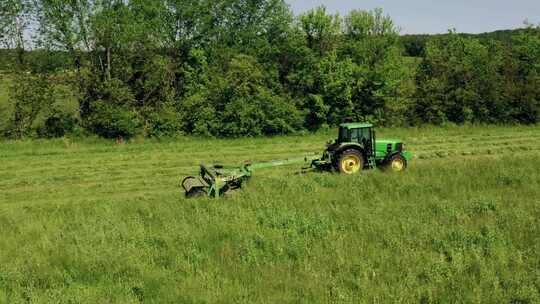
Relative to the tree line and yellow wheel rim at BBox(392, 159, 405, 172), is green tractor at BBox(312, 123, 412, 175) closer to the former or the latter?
yellow wheel rim at BBox(392, 159, 405, 172)

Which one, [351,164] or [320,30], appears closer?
[351,164]

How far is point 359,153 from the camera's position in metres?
14.4

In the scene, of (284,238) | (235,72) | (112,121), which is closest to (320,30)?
(235,72)

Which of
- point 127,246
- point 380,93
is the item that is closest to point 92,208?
point 127,246

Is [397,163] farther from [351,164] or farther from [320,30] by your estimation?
[320,30]

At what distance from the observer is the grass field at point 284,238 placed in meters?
6.56

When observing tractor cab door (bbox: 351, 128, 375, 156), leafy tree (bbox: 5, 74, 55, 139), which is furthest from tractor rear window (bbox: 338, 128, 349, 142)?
leafy tree (bbox: 5, 74, 55, 139)

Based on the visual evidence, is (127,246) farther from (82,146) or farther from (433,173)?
(82,146)

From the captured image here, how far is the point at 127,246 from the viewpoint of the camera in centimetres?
814

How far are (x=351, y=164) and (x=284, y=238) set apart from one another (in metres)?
6.33

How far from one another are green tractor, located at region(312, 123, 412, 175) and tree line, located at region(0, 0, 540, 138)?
9.37 m

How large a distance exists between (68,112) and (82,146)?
9.61ft

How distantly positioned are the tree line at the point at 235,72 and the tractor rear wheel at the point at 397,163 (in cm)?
988

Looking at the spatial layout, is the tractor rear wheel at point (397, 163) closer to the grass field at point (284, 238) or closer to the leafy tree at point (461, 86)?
the grass field at point (284, 238)
